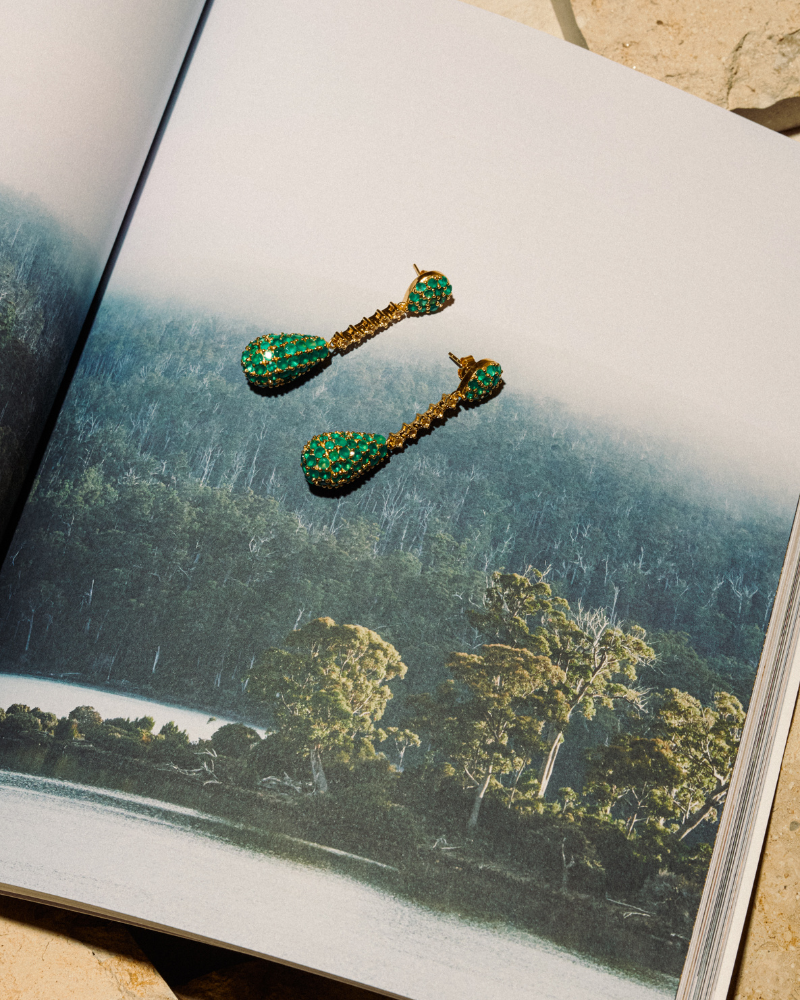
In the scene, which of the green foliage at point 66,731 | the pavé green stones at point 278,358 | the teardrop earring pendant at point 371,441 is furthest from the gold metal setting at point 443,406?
the green foliage at point 66,731

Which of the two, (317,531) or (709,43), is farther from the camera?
(709,43)

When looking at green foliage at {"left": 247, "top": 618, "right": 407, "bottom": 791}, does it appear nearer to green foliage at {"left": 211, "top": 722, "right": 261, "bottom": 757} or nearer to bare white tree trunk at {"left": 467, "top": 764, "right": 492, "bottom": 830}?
green foliage at {"left": 211, "top": 722, "right": 261, "bottom": 757}

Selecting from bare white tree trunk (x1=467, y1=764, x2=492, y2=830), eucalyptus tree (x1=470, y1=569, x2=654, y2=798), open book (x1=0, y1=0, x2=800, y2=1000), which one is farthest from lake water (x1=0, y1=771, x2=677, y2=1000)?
eucalyptus tree (x1=470, y1=569, x2=654, y2=798)

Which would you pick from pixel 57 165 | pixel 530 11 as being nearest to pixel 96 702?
pixel 57 165

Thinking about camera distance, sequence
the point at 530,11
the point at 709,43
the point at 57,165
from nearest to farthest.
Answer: the point at 57,165 < the point at 709,43 < the point at 530,11

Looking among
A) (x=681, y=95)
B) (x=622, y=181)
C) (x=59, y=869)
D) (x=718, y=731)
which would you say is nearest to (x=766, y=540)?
(x=718, y=731)

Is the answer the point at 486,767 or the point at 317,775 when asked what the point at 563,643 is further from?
the point at 317,775

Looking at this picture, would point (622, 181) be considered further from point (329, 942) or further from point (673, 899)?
point (329, 942)
